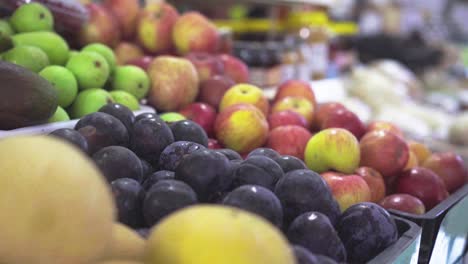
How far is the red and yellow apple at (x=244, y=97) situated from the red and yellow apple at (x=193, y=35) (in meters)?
0.33

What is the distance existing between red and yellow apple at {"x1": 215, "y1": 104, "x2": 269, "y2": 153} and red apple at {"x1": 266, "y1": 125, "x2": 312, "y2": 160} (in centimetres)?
3

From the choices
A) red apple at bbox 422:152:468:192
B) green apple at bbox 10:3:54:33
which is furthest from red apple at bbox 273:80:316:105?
green apple at bbox 10:3:54:33

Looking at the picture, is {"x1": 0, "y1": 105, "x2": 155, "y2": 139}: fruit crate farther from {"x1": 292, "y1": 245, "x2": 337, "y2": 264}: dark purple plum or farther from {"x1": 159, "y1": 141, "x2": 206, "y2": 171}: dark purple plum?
{"x1": 292, "y1": 245, "x2": 337, "y2": 264}: dark purple plum

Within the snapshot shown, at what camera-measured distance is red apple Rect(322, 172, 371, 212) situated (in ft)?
2.89

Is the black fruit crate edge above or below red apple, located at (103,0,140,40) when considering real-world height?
below

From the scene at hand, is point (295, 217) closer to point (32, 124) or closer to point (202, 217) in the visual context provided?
point (202, 217)

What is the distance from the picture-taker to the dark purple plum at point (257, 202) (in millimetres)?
570

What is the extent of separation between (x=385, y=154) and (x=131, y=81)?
686mm

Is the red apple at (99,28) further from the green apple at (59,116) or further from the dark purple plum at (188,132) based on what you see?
the dark purple plum at (188,132)

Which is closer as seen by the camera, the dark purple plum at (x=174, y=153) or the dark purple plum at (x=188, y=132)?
the dark purple plum at (x=174, y=153)

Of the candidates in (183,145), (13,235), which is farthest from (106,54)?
(13,235)

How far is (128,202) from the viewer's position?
2.00 feet

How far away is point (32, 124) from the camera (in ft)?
2.96

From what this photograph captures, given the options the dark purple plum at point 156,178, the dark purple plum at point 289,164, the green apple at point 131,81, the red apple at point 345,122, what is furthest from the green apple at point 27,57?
the red apple at point 345,122
